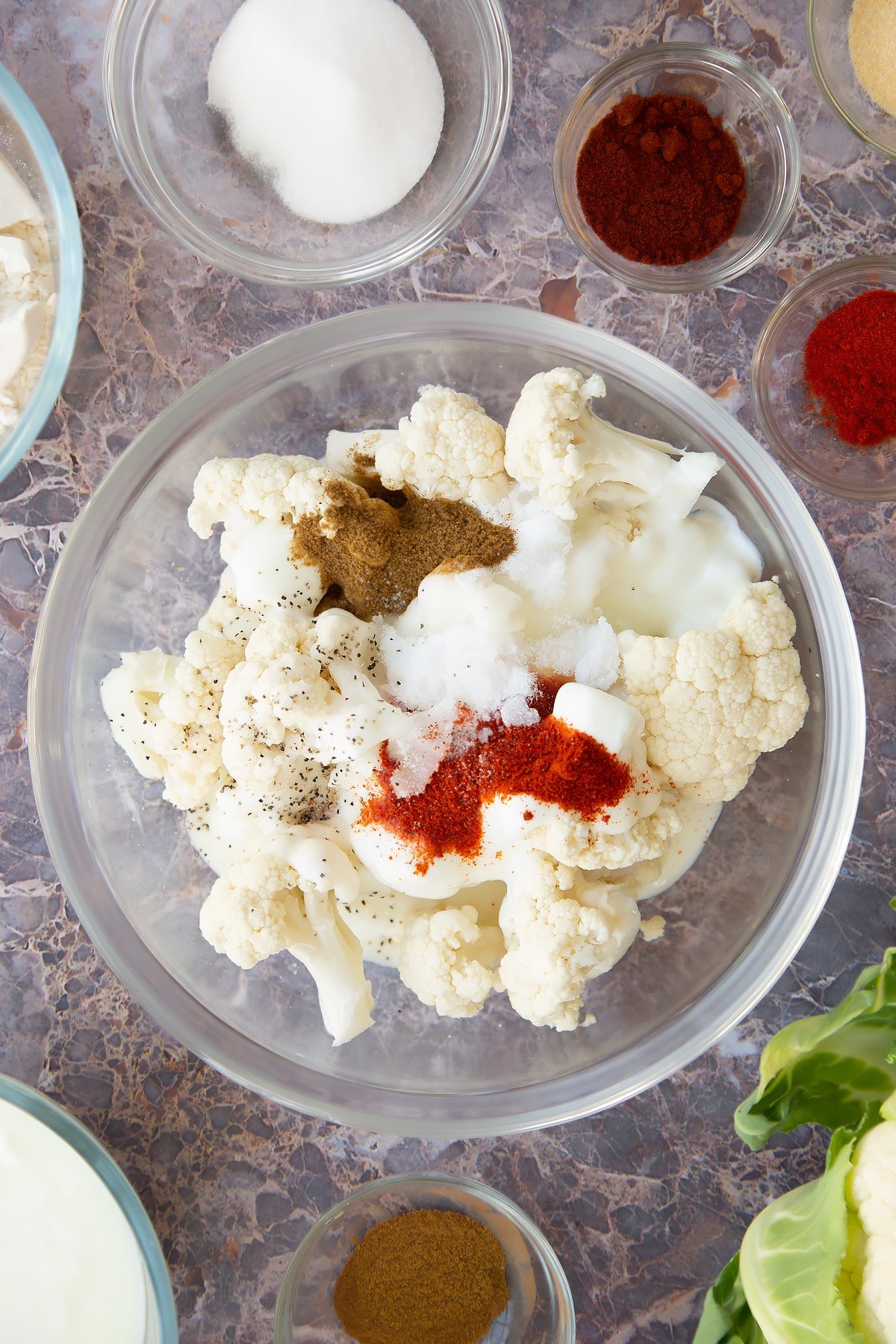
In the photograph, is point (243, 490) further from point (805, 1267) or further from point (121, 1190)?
point (805, 1267)

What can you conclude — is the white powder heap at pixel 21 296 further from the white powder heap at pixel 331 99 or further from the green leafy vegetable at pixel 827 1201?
the green leafy vegetable at pixel 827 1201

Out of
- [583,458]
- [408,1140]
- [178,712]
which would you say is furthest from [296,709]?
[408,1140]

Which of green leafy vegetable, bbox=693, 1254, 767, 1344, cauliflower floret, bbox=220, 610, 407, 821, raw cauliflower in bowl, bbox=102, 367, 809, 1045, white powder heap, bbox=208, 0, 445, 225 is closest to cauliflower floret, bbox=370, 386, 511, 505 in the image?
Result: raw cauliflower in bowl, bbox=102, 367, 809, 1045

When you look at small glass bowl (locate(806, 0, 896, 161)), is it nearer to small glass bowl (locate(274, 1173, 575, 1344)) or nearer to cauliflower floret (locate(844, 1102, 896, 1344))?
cauliflower floret (locate(844, 1102, 896, 1344))

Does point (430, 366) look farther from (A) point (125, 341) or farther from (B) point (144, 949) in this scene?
(B) point (144, 949)

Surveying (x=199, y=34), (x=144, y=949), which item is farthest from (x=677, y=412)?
(x=144, y=949)

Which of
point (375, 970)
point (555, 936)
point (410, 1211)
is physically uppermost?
point (555, 936)

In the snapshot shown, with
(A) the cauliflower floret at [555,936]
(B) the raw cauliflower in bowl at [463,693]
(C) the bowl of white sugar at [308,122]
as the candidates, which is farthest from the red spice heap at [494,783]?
(C) the bowl of white sugar at [308,122]
